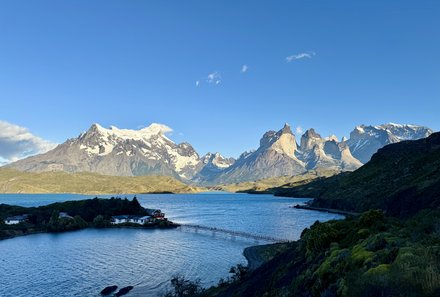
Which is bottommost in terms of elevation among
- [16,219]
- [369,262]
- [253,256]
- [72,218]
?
[253,256]

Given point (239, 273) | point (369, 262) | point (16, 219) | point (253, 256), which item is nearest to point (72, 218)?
point (16, 219)

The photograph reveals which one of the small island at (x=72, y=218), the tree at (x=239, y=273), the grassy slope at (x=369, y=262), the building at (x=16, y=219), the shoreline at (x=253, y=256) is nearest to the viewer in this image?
the grassy slope at (x=369, y=262)

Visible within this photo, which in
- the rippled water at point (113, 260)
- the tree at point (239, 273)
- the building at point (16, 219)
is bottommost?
the rippled water at point (113, 260)

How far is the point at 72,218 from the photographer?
157625 millimetres

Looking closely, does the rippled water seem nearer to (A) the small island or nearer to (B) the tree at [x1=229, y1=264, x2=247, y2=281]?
(B) the tree at [x1=229, y1=264, x2=247, y2=281]

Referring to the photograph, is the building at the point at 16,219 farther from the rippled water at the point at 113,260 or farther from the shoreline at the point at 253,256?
the shoreline at the point at 253,256

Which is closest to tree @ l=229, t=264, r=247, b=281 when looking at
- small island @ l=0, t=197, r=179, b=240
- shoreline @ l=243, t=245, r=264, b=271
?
shoreline @ l=243, t=245, r=264, b=271

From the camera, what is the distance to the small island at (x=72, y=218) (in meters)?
146

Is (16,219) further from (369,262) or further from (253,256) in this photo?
(369,262)

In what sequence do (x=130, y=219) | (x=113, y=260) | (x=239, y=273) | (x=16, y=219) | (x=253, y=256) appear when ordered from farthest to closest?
(x=130, y=219), (x=16, y=219), (x=113, y=260), (x=253, y=256), (x=239, y=273)

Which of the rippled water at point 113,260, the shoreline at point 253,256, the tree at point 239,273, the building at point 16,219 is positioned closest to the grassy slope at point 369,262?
the tree at point 239,273

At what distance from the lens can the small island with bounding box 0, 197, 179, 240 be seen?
146 metres

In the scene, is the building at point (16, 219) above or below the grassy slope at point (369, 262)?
below

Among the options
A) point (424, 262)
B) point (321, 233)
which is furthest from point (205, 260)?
point (424, 262)
